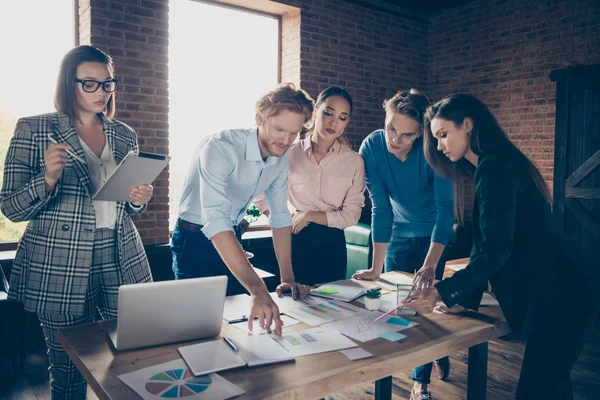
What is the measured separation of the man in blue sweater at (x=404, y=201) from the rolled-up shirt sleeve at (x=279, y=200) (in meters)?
0.46

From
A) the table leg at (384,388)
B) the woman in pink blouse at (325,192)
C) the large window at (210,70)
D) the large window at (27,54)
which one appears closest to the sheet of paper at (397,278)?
the woman in pink blouse at (325,192)

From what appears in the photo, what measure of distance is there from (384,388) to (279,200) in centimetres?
86

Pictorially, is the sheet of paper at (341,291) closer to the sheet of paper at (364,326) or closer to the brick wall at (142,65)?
the sheet of paper at (364,326)

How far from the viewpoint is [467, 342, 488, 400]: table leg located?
1.74 meters

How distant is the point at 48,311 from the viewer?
5.67ft

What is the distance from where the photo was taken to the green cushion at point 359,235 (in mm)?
4734

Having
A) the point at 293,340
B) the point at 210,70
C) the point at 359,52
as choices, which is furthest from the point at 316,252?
the point at 359,52

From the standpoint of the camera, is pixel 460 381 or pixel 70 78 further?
pixel 460 381

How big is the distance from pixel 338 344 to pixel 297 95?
0.92 m

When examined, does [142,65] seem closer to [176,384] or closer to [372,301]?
[372,301]

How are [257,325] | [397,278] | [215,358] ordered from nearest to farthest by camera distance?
[215,358] → [257,325] → [397,278]

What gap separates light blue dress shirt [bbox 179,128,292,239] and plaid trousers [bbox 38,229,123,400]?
0.32 meters

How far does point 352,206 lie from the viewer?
7.94 ft

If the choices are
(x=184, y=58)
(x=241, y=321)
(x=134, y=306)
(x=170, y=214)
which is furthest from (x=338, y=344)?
(x=184, y=58)
